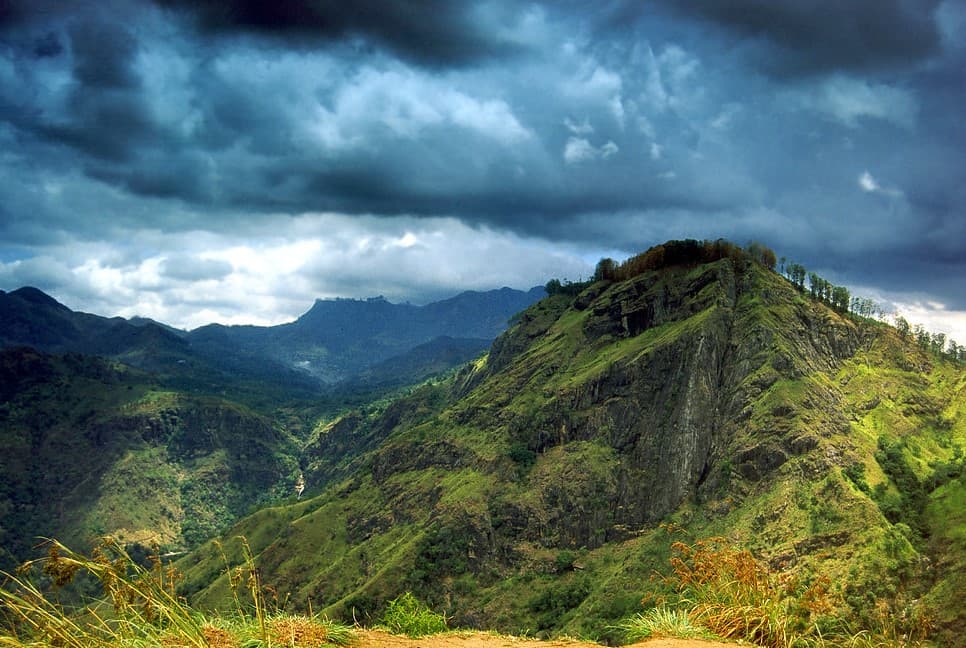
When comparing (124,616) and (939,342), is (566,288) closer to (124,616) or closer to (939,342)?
(939,342)

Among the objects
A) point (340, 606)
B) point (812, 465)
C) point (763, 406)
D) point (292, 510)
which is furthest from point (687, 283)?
point (292, 510)

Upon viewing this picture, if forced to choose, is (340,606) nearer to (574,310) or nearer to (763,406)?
(763,406)

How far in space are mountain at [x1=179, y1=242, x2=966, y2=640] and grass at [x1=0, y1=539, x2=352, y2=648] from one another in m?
59.9

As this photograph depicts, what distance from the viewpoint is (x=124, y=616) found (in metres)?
8.50

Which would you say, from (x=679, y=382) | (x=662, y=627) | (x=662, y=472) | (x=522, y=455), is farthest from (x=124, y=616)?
(x=522, y=455)

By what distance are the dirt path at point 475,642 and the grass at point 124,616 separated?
0.51 metres

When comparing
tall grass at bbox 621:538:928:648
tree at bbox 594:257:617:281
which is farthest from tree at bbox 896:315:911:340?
tall grass at bbox 621:538:928:648

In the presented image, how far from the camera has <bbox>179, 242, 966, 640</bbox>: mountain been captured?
72.6 m

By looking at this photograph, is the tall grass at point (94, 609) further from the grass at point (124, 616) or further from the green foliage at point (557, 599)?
the green foliage at point (557, 599)

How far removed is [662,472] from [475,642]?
9317 centimetres

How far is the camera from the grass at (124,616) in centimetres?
710

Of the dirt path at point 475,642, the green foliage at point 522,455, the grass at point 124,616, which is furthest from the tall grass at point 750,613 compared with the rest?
the green foliage at point 522,455

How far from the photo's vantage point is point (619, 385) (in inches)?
4328

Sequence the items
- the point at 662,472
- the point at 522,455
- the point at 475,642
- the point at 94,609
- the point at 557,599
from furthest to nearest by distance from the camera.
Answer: the point at 522,455, the point at 662,472, the point at 557,599, the point at 475,642, the point at 94,609
